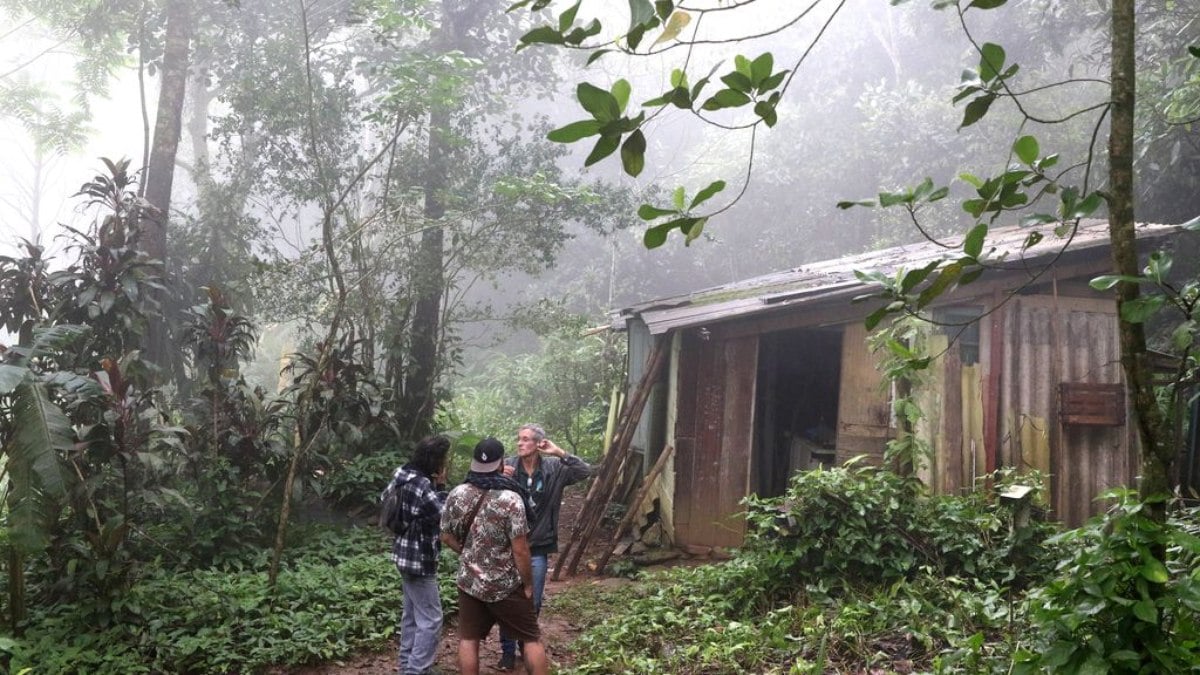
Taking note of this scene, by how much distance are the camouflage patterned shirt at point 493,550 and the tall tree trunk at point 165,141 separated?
280 inches

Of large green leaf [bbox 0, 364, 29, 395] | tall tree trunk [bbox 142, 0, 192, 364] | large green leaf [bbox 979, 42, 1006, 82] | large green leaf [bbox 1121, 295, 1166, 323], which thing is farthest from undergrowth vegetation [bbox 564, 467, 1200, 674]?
tall tree trunk [bbox 142, 0, 192, 364]

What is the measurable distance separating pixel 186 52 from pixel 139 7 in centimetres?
335

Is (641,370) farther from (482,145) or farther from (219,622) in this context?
(219,622)

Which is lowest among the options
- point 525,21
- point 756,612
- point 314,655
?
point 314,655

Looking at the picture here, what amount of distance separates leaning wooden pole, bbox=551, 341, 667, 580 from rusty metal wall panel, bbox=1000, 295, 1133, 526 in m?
3.49

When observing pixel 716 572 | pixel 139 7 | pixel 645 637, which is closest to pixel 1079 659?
pixel 645 637

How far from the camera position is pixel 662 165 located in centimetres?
3105

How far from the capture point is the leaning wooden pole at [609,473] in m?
8.75

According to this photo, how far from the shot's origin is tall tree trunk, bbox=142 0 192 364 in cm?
1041

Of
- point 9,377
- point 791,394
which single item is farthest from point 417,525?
point 791,394

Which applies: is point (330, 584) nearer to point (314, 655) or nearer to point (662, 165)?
point (314, 655)

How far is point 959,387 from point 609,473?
12.4 ft

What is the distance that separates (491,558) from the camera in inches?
188

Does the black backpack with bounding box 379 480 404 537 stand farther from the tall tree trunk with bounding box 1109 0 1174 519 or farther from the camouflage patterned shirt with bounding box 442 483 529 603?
the tall tree trunk with bounding box 1109 0 1174 519
